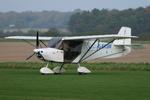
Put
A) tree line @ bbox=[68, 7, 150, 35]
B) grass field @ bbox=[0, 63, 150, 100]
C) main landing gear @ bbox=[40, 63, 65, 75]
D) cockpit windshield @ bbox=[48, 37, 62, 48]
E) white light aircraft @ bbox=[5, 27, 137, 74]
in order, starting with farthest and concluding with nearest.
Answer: tree line @ bbox=[68, 7, 150, 35], cockpit windshield @ bbox=[48, 37, 62, 48], white light aircraft @ bbox=[5, 27, 137, 74], main landing gear @ bbox=[40, 63, 65, 75], grass field @ bbox=[0, 63, 150, 100]

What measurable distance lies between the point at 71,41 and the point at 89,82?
7.57m

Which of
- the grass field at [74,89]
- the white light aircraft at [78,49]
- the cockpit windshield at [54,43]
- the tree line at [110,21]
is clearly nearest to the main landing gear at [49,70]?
the white light aircraft at [78,49]

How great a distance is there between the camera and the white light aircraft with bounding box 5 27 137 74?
29.3m

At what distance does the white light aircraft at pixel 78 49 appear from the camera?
29.3m

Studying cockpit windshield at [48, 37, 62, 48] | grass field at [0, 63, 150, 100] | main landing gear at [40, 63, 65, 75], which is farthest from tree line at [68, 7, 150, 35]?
grass field at [0, 63, 150, 100]

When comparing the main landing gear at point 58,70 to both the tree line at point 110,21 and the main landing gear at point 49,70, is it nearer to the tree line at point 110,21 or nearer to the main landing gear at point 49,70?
the main landing gear at point 49,70

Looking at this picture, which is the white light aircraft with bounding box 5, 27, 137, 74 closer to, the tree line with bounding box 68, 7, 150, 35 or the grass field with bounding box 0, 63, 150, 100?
the grass field with bounding box 0, 63, 150, 100

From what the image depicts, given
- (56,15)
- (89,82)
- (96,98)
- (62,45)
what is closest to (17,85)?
(89,82)

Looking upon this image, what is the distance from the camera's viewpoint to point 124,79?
2486cm

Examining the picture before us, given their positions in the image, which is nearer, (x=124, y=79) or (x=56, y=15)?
(x=124, y=79)

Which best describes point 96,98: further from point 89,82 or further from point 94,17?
point 94,17

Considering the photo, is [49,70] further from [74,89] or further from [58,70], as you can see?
[74,89]

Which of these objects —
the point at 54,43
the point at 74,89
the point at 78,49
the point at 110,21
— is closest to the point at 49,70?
the point at 54,43

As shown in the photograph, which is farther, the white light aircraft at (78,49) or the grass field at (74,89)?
the white light aircraft at (78,49)
